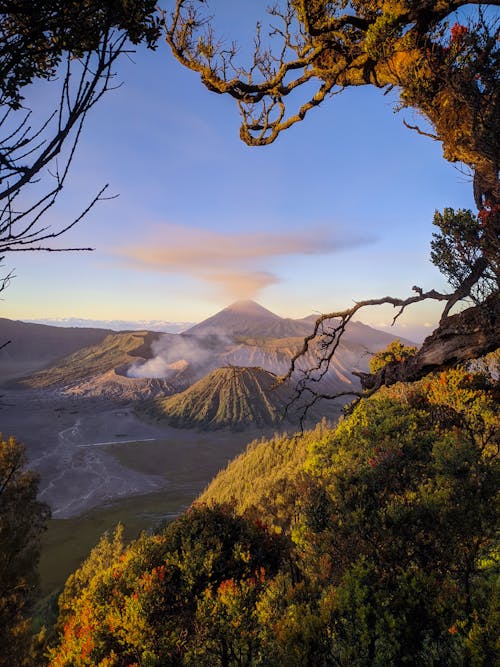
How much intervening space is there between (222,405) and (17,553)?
212 feet

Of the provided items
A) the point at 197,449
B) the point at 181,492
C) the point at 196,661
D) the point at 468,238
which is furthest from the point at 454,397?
the point at 197,449

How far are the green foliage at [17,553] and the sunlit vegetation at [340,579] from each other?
135 centimetres

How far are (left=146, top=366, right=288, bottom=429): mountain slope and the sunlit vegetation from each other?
192 ft

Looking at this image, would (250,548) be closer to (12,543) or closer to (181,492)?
(12,543)

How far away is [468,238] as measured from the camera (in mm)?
5672

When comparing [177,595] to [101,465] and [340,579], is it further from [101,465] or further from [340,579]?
[101,465]

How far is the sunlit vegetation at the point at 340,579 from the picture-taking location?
437 cm

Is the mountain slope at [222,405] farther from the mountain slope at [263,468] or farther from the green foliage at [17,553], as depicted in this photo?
the green foliage at [17,553]

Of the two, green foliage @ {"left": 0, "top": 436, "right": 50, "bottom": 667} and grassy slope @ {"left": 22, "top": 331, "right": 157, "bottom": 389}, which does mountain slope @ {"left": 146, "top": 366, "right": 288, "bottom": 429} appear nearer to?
grassy slope @ {"left": 22, "top": 331, "right": 157, "bottom": 389}

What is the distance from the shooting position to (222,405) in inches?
3029

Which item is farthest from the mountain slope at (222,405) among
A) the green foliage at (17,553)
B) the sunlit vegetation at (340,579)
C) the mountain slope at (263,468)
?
the sunlit vegetation at (340,579)

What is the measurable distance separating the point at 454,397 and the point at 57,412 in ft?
246

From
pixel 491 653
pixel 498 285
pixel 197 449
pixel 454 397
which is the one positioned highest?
pixel 498 285

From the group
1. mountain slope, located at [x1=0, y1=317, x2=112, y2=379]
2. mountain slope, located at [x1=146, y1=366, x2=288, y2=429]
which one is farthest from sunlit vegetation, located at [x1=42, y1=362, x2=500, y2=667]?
mountain slope, located at [x1=0, y1=317, x2=112, y2=379]
